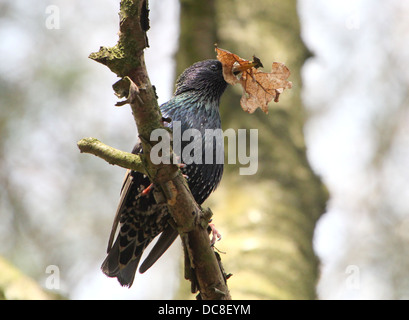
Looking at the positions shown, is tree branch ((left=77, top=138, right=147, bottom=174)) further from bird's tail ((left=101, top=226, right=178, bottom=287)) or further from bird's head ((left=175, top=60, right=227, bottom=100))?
bird's head ((left=175, top=60, right=227, bottom=100))

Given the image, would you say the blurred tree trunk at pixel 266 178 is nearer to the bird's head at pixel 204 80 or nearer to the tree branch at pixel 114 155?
the bird's head at pixel 204 80

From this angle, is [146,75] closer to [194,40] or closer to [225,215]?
[225,215]

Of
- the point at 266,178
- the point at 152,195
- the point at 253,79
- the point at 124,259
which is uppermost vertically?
the point at 266,178

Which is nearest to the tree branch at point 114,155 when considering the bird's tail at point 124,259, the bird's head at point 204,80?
the bird's tail at point 124,259

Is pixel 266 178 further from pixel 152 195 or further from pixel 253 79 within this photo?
pixel 253 79

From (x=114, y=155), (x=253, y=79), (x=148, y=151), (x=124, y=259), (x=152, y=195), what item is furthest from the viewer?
(x=124, y=259)

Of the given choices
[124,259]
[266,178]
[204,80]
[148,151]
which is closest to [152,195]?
[124,259]

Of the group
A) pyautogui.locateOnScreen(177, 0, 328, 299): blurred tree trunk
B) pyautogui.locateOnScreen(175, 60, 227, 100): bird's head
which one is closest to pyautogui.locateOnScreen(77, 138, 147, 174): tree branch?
pyautogui.locateOnScreen(175, 60, 227, 100): bird's head
